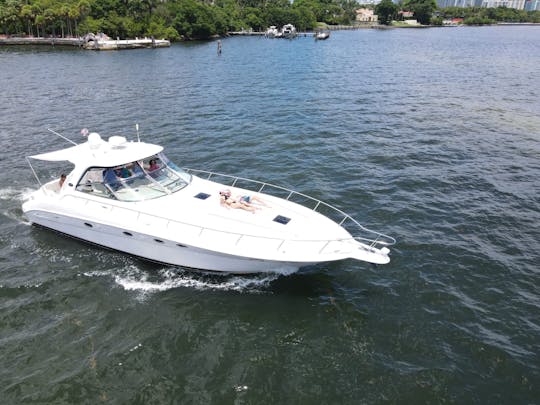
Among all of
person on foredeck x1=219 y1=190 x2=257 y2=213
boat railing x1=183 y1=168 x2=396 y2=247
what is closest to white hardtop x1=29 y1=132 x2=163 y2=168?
boat railing x1=183 y1=168 x2=396 y2=247

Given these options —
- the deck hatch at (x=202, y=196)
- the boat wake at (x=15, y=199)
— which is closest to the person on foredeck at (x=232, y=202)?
the deck hatch at (x=202, y=196)

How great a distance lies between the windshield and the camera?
14977mm

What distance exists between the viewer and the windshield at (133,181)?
14977 mm

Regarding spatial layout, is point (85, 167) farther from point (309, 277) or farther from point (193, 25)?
point (193, 25)

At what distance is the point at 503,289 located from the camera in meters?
13.5

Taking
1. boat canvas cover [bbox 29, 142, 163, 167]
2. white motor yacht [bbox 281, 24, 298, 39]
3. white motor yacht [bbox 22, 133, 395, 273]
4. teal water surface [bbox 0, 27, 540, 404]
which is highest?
white motor yacht [bbox 281, 24, 298, 39]

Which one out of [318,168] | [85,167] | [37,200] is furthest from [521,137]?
[37,200]

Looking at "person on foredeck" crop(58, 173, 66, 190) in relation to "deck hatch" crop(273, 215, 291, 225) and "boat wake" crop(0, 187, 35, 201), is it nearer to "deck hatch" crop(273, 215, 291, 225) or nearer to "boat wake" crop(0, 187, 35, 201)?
"boat wake" crop(0, 187, 35, 201)

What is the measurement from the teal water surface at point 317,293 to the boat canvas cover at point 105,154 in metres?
3.50

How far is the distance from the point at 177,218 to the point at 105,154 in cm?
458

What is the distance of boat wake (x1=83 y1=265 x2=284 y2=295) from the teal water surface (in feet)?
0.19

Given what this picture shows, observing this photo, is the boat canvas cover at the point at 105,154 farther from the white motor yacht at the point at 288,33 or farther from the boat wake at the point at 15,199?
the white motor yacht at the point at 288,33

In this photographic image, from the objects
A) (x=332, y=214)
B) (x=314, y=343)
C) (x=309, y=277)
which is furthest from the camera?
(x=332, y=214)

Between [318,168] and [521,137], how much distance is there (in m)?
16.2
